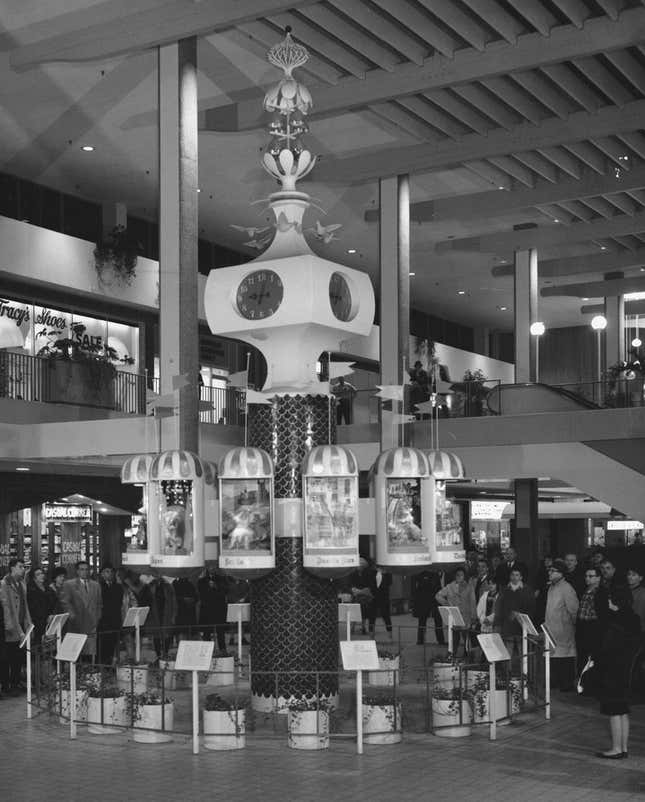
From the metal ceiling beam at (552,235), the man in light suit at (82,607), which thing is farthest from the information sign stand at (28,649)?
the metal ceiling beam at (552,235)

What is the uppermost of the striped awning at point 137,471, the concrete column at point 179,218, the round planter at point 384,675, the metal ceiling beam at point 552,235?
the metal ceiling beam at point 552,235

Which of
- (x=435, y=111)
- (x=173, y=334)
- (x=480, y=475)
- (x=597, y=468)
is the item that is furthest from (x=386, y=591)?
(x=435, y=111)

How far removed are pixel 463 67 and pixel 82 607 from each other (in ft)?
31.9

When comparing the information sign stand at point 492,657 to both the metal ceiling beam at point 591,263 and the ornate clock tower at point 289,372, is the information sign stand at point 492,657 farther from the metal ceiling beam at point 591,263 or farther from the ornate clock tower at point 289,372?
the metal ceiling beam at point 591,263

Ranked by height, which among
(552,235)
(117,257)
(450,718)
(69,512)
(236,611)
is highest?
(552,235)

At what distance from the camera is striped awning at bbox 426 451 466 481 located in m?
13.5

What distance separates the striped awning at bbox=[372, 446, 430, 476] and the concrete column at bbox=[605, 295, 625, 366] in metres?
23.6

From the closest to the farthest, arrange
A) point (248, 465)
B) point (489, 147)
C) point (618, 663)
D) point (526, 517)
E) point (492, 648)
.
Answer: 1. point (618, 663)
2. point (492, 648)
3. point (248, 465)
4. point (489, 147)
5. point (526, 517)

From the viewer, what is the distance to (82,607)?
15242mm

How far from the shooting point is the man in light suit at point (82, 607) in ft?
49.8

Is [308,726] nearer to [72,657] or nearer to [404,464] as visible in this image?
[72,657]

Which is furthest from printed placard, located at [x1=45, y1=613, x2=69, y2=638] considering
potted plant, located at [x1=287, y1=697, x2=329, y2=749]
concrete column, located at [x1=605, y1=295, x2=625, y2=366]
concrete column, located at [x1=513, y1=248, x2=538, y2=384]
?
concrete column, located at [x1=605, y1=295, x2=625, y2=366]

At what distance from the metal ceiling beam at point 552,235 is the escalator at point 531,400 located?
7.59 m

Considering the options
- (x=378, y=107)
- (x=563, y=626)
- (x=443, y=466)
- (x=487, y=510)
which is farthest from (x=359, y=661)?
(x=487, y=510)
